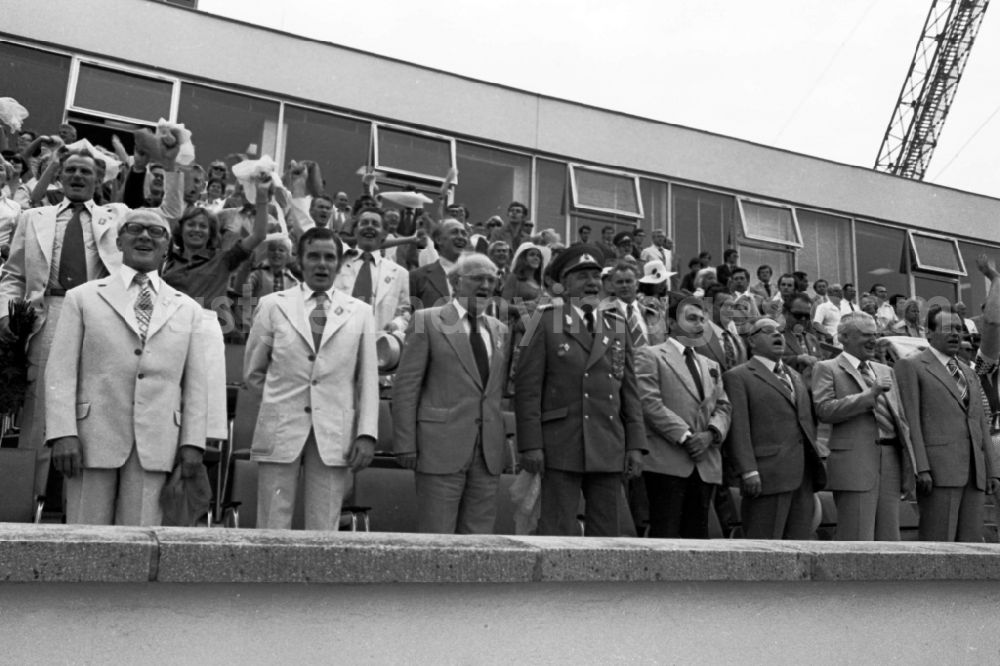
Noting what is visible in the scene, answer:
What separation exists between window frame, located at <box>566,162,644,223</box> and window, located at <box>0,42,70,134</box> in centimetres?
776

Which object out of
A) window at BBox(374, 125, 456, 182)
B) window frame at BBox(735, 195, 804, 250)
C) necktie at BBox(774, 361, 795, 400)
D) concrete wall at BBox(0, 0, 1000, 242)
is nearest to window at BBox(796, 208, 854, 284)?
window frame at BBox(735, 195, 804, 250)

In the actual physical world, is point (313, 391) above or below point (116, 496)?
above

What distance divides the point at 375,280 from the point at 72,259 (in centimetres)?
231

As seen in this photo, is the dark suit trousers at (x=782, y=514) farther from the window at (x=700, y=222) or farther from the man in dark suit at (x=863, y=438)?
the window at (x=700, y=222)

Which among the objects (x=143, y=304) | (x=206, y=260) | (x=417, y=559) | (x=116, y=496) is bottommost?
(x=417, y=559)

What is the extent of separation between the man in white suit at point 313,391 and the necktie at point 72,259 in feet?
3.57

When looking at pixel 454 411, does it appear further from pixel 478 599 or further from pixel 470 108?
pixel 470 108

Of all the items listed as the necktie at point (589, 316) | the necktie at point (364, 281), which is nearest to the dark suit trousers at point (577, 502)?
the necktie at point (589, 316)

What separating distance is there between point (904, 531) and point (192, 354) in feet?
19.3

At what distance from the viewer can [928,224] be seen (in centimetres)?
1986

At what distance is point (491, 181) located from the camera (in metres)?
15.8

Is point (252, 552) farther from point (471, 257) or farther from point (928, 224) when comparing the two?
point (928, 224)

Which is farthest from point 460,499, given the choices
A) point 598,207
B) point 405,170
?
point 598,207

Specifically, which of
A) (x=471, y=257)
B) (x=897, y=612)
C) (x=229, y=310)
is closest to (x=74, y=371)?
(x=471, y=257)
